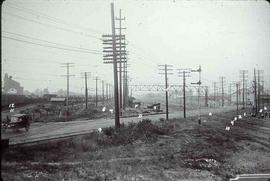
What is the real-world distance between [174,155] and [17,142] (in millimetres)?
11149

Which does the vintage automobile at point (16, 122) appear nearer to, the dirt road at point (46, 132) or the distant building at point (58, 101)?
the dirt road at point (46, 132)

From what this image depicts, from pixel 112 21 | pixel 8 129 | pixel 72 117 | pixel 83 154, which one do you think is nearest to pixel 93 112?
pixel 72 117

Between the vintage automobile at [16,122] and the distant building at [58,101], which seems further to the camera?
the distant building at [58,101]

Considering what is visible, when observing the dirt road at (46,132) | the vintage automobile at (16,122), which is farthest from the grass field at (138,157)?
the vintage automobile at (16,122)

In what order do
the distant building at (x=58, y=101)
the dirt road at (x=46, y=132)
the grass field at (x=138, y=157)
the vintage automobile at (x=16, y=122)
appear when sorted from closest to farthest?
the grass field at (x=138, y=157) → the dirt road at (x=46, y=132) → the vintage automobile at (x=16, y=122) → the distant building at (x=58, y=101)

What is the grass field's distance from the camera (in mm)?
13508

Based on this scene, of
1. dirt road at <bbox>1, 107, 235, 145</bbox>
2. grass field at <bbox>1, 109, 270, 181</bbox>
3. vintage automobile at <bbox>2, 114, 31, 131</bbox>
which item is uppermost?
vintage automobile at <bbox>2, 114, 31, 131</bbox>

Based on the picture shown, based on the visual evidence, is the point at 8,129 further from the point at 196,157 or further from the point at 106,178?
the point at 196,157

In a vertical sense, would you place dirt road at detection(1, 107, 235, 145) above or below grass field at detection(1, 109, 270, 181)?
above

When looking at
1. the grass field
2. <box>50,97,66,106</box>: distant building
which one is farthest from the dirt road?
<box>50,97,66,106</box>: distant building

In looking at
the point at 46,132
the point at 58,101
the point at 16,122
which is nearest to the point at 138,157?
the point at 46,132

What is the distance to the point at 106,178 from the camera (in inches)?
524

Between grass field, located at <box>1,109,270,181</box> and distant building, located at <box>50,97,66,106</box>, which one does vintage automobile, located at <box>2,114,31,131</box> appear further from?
distant building, located at <box>50,97,66,106</box>

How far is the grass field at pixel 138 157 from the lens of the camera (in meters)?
13.5
